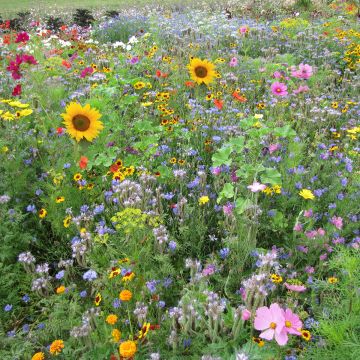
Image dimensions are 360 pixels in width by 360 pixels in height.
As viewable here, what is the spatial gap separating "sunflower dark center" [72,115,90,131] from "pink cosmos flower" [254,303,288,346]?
1.91 m

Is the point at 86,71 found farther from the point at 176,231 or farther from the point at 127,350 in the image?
the point at 127,350

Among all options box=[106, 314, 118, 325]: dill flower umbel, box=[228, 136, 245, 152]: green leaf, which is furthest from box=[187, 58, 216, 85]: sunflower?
box=[106, 314, 118, 325]: dill flower umbel

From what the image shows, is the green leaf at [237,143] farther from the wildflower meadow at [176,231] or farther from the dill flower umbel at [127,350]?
the dill flower umbel at [127,350]

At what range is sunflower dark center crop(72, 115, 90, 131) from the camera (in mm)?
2914

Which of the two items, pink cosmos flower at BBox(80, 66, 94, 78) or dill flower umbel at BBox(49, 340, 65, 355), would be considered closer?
dill flower umbel at BBox(49, 340, 65, 355)

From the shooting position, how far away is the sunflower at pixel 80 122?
290 centimetres

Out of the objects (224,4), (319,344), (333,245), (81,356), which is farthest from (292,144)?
(224,4)

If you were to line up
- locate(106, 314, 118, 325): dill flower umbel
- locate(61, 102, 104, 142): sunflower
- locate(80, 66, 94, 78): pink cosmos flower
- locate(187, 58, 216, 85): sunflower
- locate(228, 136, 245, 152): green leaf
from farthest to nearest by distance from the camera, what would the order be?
1. locate(80, 66, 94, 78): pink cosmos flower
2. locate(187, 58, 216, 85): sunflower
3. locate(228, 136, 245, 152): green leaf
4. locate(61, 102, 104, 142): sunflower
5. locate(106, 314, 118, 325): dill flower umbel

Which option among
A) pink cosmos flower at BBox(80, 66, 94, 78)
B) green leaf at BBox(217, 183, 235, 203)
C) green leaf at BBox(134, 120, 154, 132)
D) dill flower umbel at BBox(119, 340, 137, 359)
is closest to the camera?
dill flower umbel at BBox(119, 340, 137, 359)

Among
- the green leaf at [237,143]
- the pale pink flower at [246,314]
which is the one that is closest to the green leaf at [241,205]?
the green leaf at [237,143]

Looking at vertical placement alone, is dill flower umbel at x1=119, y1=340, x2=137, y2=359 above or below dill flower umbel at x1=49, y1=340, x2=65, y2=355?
above

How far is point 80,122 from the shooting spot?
293 cm

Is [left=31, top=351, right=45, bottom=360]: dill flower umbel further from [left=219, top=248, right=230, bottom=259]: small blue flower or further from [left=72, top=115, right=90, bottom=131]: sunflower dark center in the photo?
[left=72, top=115, right=90, bottom=131]: sunflower dark center

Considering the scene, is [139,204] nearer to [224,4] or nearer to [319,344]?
[319,344]
